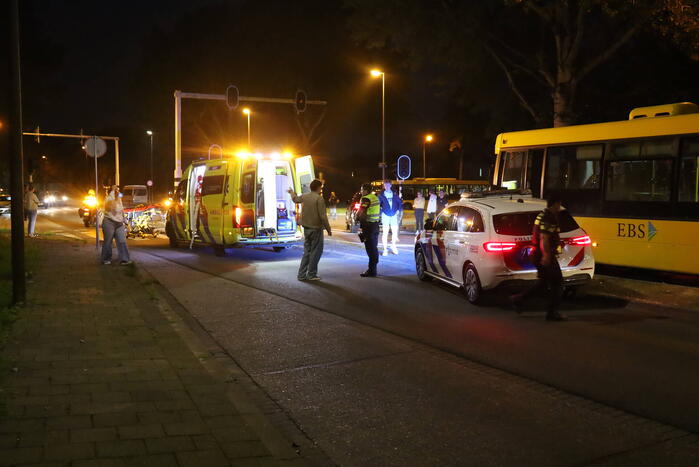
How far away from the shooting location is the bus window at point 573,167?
43.5 ft

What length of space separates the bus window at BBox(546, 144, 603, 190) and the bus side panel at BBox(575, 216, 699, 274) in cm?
83

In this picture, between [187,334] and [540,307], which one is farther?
[540,307]

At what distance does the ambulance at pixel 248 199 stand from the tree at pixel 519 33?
27.6ft

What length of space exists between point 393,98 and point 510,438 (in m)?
43.0

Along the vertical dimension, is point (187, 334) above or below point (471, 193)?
below

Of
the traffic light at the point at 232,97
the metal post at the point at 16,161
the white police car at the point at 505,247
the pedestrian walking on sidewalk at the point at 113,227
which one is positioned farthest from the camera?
the traffic light at the point at 232,97

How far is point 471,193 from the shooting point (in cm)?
1186

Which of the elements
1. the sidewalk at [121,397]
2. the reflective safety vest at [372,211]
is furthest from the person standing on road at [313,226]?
the sidewalk at [121,397]

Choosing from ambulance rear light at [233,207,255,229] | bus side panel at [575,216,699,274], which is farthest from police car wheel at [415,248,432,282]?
ambulance rear light at [233,207,255,229]

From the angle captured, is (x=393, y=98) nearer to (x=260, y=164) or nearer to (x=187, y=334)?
(x=260, y=164)

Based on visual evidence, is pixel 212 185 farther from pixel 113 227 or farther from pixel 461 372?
pixel 461 372

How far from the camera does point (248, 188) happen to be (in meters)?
16.0

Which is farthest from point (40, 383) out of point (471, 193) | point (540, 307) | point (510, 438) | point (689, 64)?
point (689, 64)

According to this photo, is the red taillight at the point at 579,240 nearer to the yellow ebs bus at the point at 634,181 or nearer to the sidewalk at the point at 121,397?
the yellow ebs bus at the point at 634,181
